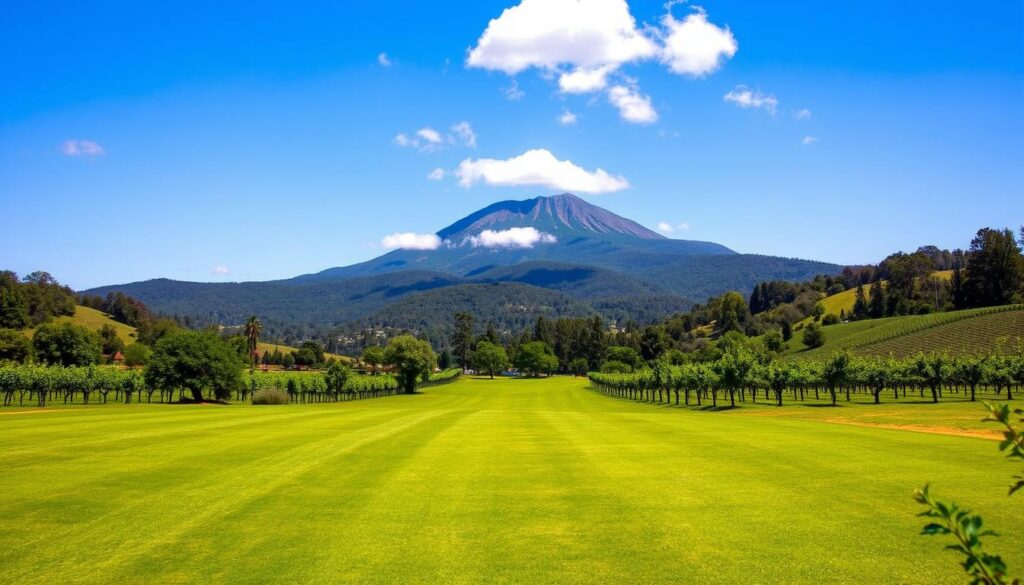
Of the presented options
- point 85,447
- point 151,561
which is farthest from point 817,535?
point 85,447

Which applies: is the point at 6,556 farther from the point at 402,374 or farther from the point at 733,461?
the point at 402,374

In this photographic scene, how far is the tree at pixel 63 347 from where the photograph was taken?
451 ft

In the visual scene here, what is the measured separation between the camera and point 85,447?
→ 1068 inches

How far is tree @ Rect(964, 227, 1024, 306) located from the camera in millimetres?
162125

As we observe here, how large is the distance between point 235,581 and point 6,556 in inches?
205

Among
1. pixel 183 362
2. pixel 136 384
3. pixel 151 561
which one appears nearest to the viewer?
pixel 151 561

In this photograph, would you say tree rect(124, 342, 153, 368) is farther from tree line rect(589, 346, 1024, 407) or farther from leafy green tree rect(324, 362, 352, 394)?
tree line rect(589, 346, 1024, 407)

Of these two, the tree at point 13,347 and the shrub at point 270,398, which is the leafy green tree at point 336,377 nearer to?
the shrub at point 270,398

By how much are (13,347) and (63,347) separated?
30.2 feet

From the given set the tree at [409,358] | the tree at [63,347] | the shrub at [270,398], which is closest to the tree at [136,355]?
the tree at [63,347]

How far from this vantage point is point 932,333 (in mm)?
136625

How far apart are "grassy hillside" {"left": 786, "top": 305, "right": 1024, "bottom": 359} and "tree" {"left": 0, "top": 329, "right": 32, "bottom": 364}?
15853 centimetres

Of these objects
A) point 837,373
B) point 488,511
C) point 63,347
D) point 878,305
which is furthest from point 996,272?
point 63,347

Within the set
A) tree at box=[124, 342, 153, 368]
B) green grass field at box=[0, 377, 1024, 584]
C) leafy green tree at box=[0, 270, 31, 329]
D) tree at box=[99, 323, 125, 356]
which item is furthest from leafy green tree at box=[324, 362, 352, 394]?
tree at box=[99, 323, 125, 356]
